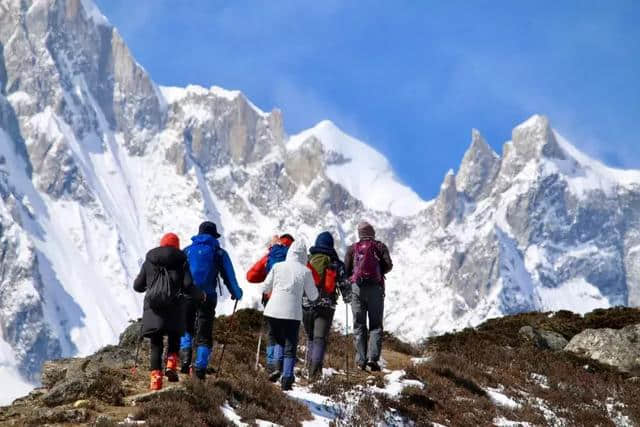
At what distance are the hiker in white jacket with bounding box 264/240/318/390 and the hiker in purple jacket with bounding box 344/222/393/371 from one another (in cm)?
201

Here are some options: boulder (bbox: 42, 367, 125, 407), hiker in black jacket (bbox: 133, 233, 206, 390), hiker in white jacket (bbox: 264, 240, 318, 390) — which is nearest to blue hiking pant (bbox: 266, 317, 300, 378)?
hiker in white jacket (bbox: 264, 240, 318, 390)

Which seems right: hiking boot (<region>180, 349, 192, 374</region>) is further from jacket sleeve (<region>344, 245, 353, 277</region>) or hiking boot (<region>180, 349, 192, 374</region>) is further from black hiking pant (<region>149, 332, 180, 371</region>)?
jacket sleeve (<region>344, 245, 353, 277</region>)

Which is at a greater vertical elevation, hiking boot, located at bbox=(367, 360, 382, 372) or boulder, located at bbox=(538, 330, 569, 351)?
boulder, located at bbox=(538, 330, 569, 351)

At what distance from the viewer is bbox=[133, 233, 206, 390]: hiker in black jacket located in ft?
42.0

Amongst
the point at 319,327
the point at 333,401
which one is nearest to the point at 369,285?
the point at 319,327

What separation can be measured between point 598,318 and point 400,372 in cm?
1435

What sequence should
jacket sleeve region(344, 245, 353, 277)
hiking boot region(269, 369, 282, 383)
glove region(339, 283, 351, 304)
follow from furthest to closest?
jacket sleeve region(344, 245, 353, 277), glove region(339, 283, 351, 304), hiking boot region(269, 369, 282, 383)

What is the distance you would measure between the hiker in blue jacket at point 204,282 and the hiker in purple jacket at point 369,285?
302 centimetres

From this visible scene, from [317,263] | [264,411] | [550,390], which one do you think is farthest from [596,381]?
[264,411]

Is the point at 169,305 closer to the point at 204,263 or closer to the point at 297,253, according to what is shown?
the point at 204,263

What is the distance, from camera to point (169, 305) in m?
12.8

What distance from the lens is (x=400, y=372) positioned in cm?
1747

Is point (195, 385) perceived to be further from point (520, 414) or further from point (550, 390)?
point (550, 390)

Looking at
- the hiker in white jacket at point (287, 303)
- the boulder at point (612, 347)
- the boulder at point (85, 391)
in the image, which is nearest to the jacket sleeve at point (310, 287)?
the hiker in white jacket at point (287, 303)
